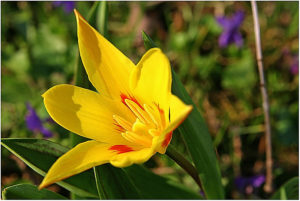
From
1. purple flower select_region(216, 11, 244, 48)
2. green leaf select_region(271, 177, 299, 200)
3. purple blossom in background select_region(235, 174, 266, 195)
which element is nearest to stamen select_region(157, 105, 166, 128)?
green leaf select_region(271, 177, 299, 200)

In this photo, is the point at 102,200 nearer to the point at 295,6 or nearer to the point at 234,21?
the point at 234,21

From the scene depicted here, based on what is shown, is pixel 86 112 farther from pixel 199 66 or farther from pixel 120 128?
pixel 199 66

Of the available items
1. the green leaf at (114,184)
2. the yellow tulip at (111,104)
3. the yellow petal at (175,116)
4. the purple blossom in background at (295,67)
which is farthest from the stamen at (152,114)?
the purple blossom in background at (295,67)

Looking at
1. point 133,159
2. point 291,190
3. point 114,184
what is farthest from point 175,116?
point 291,190

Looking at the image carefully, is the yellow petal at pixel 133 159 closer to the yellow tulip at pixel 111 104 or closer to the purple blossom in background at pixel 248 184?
the yellow tulip at pixel 111 104

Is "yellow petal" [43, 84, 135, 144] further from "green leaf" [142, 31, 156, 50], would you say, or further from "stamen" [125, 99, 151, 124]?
"green leaf" [142, 31, 156, 50]

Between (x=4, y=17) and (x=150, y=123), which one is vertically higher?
(x=4, y=17)

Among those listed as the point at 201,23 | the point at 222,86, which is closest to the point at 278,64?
the point at 222,86
